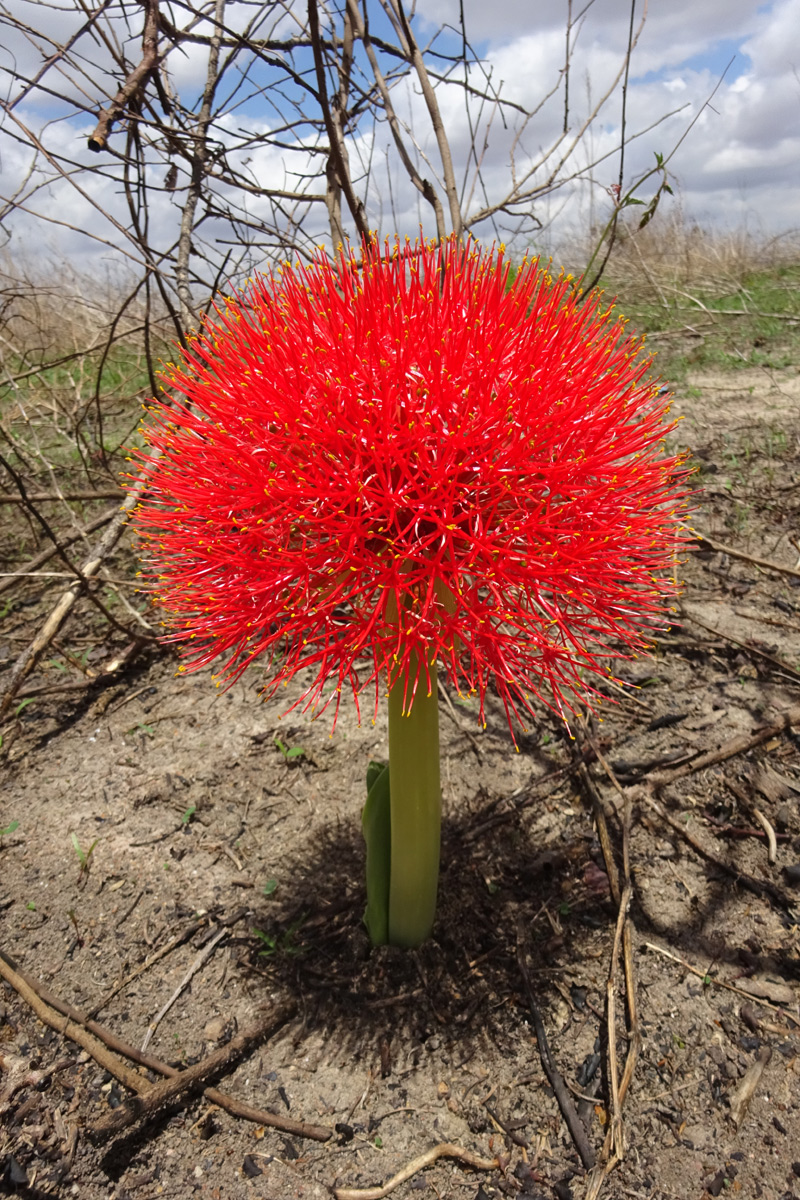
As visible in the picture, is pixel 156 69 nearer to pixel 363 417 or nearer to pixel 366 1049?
pixel 363 417

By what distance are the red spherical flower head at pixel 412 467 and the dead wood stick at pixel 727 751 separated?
0.77 meters

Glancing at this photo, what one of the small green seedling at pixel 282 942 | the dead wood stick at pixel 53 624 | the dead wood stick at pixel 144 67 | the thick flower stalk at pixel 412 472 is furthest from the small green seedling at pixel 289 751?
the dead wood stick at pixel 144 67

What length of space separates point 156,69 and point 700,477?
2.38 metres

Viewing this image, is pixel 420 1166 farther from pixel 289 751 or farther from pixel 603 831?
pixel 289 751

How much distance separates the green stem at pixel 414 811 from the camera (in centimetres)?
118

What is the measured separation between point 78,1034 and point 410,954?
2.16 feet

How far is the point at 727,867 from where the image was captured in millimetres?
1569

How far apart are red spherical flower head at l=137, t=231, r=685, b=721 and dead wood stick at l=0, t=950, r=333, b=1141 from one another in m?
0.81

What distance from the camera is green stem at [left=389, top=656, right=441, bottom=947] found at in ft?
3.89

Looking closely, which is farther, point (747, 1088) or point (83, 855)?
point (83, 855)

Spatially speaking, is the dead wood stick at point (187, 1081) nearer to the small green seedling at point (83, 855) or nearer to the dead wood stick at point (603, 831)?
the small green seedling at point (83, 855)

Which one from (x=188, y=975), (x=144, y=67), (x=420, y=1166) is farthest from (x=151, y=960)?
(x=144, y=67)

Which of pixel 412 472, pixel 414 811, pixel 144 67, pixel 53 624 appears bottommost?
pixel 414 811

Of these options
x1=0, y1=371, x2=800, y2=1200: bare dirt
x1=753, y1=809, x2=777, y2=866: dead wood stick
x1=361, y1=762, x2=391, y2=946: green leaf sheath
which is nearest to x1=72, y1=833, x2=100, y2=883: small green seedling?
x1=0, y1=371, x2=800, y2=1200: bare dirt
